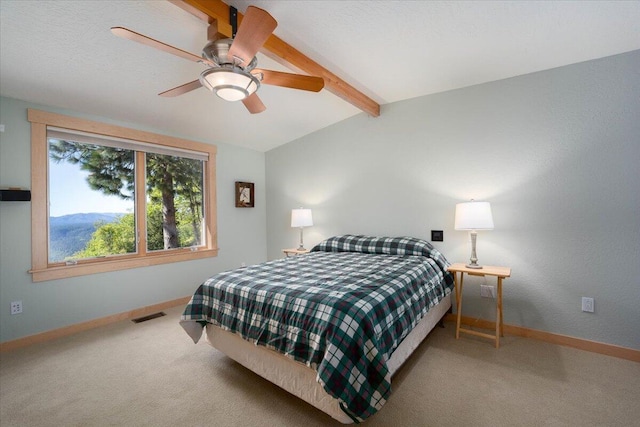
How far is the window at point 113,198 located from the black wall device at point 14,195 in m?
0.10

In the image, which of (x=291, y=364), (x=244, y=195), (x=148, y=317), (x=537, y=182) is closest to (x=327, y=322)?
(x=291, y=364)

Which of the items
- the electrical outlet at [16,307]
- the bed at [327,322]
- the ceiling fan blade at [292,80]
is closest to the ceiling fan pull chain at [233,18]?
the ceiling fan blade at [292,80]

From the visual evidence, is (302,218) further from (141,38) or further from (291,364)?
(141,38)

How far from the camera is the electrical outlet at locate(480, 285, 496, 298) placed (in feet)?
9.17

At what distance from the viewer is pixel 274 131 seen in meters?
4.05

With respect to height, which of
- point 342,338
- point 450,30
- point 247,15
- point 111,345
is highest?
point 450,30

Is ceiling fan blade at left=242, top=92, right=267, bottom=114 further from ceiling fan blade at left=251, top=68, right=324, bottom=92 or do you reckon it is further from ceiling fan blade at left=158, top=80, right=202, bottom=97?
ceiling fan blade at left=158, top=80, right=202, bottom=97

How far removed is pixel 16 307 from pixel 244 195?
2674mm

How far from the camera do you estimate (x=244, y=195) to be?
4.41 m

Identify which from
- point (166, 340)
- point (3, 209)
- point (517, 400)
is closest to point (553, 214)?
point (517, 400)

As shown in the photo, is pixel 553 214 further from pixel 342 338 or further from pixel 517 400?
pixel 342 338

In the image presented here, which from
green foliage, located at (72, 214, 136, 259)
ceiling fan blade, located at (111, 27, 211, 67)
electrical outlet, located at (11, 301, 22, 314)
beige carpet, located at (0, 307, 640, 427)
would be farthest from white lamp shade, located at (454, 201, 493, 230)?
electrical outlet, located at (11, 301, 22, 314)

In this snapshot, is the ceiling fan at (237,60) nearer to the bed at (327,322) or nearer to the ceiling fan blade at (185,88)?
the ceiling fan blade at (185,88)

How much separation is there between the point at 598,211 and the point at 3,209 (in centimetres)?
507
